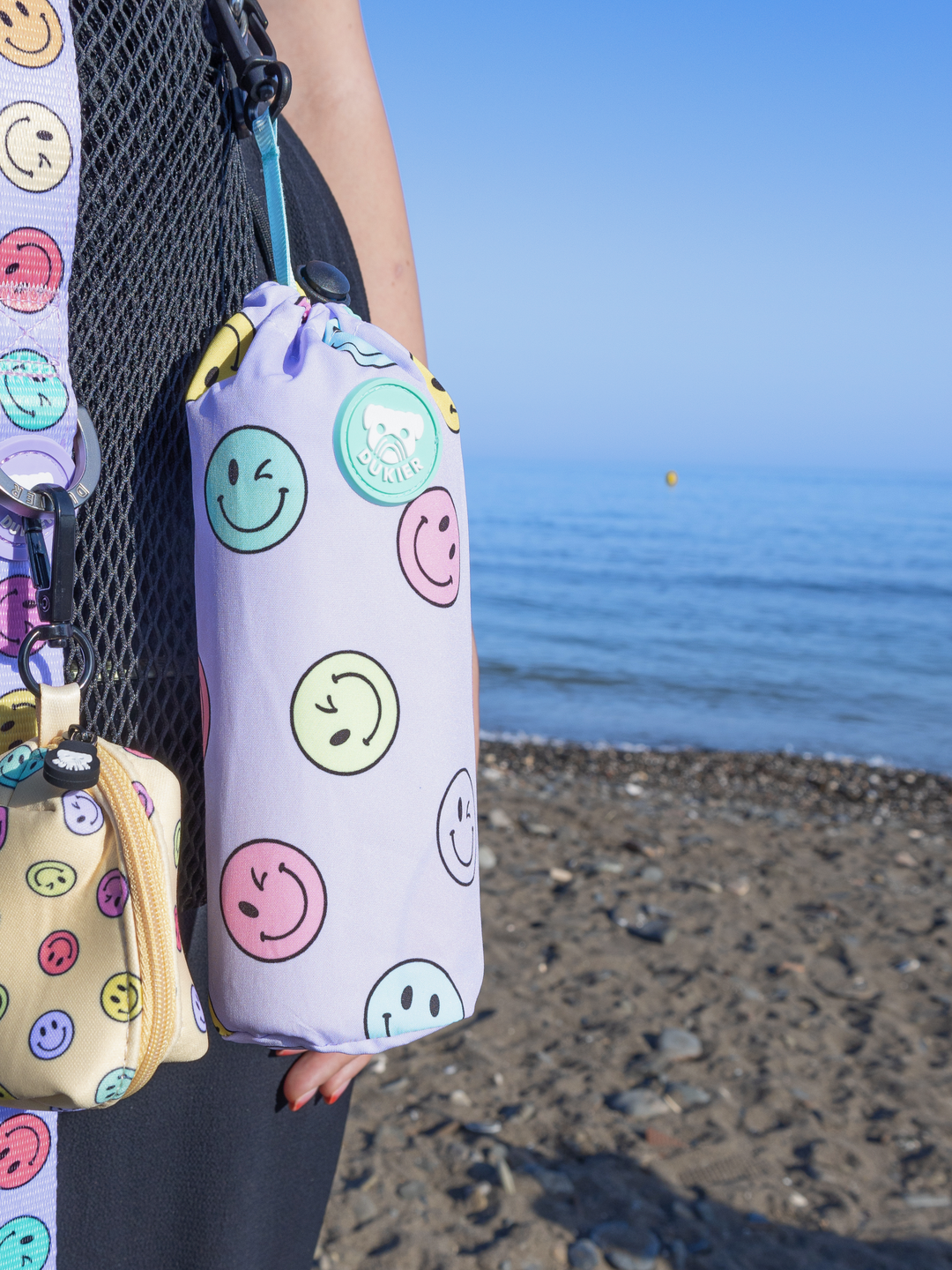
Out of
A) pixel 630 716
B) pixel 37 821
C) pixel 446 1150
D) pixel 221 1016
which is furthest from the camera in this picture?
pixel 630 716

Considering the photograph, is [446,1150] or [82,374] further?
[446,1150]

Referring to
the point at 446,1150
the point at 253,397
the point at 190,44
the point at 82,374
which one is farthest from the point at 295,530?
the point at 446,1150

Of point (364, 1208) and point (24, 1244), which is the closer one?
point (24, 1244)

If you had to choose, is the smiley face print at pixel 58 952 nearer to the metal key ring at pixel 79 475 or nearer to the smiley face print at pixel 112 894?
the smiley face print at pixel 112 894

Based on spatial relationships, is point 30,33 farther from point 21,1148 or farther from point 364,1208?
point 364,1208

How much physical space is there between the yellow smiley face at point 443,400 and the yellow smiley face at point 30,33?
15.1 inches

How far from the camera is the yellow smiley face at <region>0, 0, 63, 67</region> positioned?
79 centimetres

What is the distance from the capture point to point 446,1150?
3.34 metres

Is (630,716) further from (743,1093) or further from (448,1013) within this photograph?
(448,1013)

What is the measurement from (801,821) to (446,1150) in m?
4.81

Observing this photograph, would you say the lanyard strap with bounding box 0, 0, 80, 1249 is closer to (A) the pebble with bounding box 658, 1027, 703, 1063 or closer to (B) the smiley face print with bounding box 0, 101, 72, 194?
(B) the smiley face print with bounding box 0, 101, 72, 194

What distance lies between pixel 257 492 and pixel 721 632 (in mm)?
17626

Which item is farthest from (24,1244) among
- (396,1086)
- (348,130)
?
(396,1086)

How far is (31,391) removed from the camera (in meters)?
0.82
